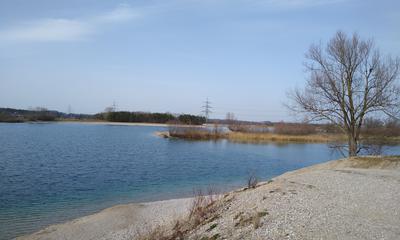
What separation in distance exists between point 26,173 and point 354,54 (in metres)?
21.6

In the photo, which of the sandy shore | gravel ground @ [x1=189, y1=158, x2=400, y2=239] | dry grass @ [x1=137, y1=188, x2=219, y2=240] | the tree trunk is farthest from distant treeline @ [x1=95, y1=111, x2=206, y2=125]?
dry grass @ [x1=137, y1=188, x2=219, y2=240]

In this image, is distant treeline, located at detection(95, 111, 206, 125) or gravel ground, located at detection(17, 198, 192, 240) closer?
gravel ground, located at detection(17, 198, 192, 240)

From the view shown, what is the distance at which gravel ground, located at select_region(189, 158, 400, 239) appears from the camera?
7.69m

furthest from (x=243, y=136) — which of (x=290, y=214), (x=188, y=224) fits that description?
(x=290, y=214)

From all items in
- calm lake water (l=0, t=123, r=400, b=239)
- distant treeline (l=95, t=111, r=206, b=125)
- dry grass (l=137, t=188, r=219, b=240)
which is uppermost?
distant treeline (l=95, t=111, r=206, b=125)

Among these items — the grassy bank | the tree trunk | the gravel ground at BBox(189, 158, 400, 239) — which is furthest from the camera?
the grassy bank

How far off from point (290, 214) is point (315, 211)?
0.75 meters

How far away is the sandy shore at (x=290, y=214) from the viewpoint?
784 cm

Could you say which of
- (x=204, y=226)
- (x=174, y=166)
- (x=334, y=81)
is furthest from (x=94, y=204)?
(x=334, y=81)

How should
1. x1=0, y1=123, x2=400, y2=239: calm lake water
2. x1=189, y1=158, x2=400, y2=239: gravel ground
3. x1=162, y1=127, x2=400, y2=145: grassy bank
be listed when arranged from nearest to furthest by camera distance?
x1=189, y1=158, x2=400, y2=239: gravel ground → x1=0, y1=123, x2=400, y2=239: calm lake water → x1=162, y1=127, x2=400, y2=145: grassy bank

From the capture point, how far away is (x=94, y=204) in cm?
1540

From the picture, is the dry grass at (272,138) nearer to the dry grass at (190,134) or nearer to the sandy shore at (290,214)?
the dry grass at (190,134)

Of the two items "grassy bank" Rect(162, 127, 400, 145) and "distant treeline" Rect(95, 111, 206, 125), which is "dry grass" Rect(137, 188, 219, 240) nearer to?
"grassy bank" Rect(162, 127, 400, 145)

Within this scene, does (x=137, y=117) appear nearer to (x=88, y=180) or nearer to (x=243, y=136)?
(x=243, y=136)
